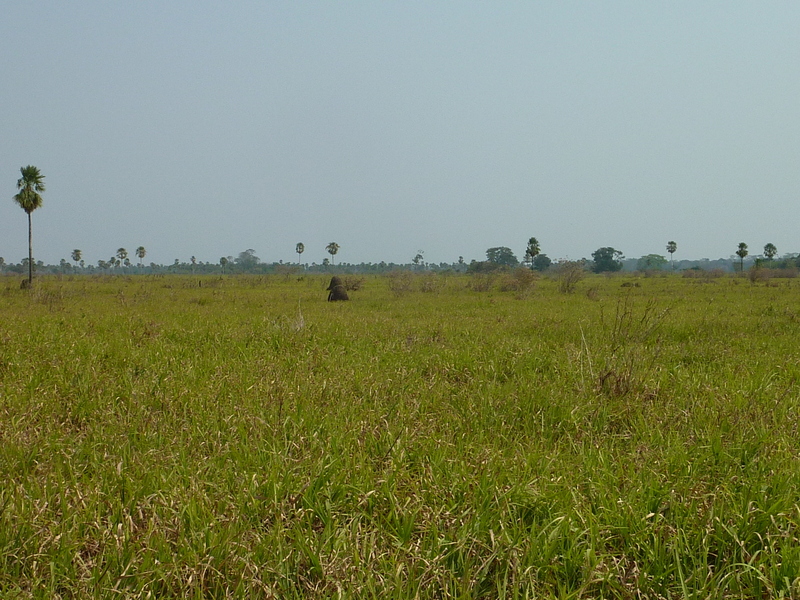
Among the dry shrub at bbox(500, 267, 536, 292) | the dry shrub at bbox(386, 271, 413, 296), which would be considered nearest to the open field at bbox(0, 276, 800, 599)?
the dry shrub at bbox(386, 271, 413, 296)

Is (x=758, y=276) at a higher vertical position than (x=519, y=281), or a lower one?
higher

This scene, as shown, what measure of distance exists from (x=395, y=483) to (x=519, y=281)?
2827cm

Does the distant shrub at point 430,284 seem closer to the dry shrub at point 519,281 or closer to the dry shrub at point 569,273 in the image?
the dry shrub at point 519,281

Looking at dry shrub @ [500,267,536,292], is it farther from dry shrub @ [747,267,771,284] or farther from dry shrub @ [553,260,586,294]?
dry shrub @ [747,267,771,284]

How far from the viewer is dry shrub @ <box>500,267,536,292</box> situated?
94.6 feet

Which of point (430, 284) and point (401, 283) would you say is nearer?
point (401, 283)

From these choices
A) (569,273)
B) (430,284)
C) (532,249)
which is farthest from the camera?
(532,249)

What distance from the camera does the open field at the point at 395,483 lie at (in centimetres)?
200

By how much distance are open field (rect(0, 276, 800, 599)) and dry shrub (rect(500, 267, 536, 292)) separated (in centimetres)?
2354

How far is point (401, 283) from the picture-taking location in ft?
98.0

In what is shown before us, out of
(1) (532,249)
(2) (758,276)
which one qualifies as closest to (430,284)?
(2) (758,276)

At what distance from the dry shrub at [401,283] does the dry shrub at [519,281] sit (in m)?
6.51

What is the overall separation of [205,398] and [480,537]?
3.06 meters

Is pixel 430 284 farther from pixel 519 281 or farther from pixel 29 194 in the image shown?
pixel 29 194
